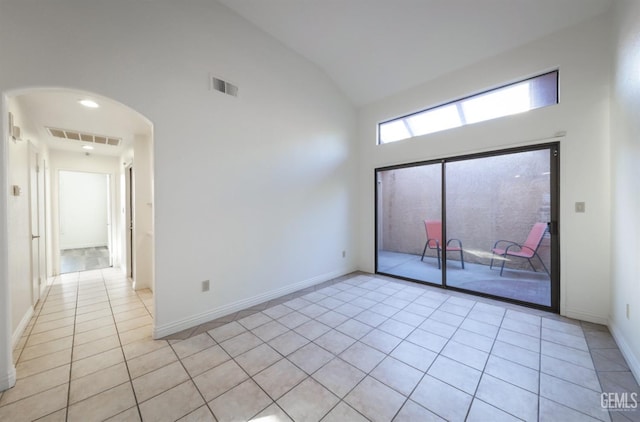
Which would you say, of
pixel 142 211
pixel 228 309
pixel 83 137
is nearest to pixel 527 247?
pixel 228 309

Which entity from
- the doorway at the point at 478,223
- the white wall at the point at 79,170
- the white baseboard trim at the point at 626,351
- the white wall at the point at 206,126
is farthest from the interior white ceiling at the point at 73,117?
the white baseboard trim at the point at 626,351

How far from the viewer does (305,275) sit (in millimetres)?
3748

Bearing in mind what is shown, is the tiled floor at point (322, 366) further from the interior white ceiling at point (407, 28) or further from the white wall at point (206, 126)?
the interior white ceiling at point (407, 28)

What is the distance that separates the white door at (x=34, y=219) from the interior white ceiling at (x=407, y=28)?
10.4 feet

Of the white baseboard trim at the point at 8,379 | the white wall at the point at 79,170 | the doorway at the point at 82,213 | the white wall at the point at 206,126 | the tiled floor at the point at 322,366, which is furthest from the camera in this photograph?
the doorway at the point at 82,213

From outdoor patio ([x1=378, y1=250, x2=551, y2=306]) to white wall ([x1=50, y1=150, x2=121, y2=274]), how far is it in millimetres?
5828

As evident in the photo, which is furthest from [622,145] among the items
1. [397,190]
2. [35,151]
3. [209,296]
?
[35,151]

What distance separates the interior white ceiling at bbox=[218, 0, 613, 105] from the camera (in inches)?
103

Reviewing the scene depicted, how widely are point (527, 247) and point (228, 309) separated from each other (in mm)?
3908

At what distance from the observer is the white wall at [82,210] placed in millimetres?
7477

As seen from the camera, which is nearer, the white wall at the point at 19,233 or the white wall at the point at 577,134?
the white wall at the point at 19,233

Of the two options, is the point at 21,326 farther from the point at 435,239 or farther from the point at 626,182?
the point at 626,182

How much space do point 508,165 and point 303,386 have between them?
3.55 metres

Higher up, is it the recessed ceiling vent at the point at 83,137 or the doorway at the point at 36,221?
the recessed ceiling vent at the point at 83,137
